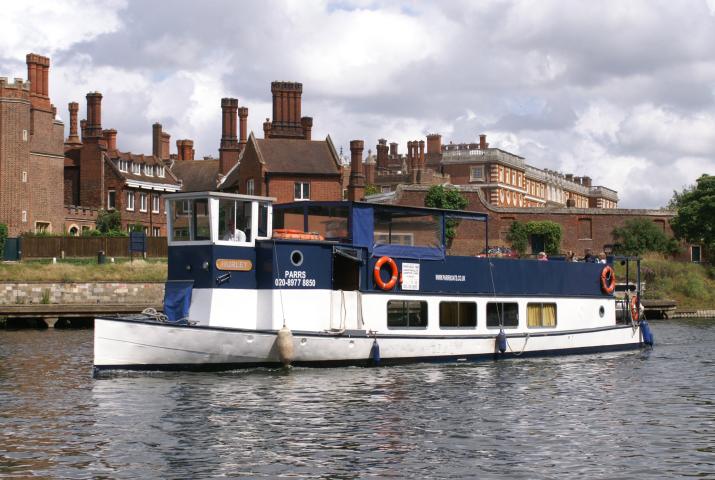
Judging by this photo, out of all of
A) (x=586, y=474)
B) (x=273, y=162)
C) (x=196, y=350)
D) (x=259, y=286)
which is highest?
(x=273, y=162)

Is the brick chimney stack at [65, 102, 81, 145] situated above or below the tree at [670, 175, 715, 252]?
above

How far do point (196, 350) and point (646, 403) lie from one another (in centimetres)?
1210

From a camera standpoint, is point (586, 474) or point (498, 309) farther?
point (498, 309)

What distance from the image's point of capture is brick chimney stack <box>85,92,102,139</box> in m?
85.6

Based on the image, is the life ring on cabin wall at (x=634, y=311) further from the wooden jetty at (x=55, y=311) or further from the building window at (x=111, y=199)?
the building window at (x=111, y=199)

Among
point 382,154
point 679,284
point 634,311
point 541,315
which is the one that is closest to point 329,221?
point 541,315

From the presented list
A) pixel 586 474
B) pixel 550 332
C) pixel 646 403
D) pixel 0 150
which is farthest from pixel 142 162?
pixel 586 474

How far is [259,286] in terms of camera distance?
29.2 m

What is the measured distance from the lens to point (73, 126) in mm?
90250

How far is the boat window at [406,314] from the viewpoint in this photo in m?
31.4

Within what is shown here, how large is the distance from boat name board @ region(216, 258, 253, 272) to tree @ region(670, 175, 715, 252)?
5440 cm

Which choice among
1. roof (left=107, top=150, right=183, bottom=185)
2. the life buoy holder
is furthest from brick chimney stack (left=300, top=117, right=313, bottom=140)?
the life buoy holder

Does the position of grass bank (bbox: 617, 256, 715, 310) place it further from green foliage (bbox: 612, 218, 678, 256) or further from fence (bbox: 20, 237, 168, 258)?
fence (bbox: 20, 237, 168, 258)

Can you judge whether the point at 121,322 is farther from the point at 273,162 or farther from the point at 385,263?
the point at 273,162
